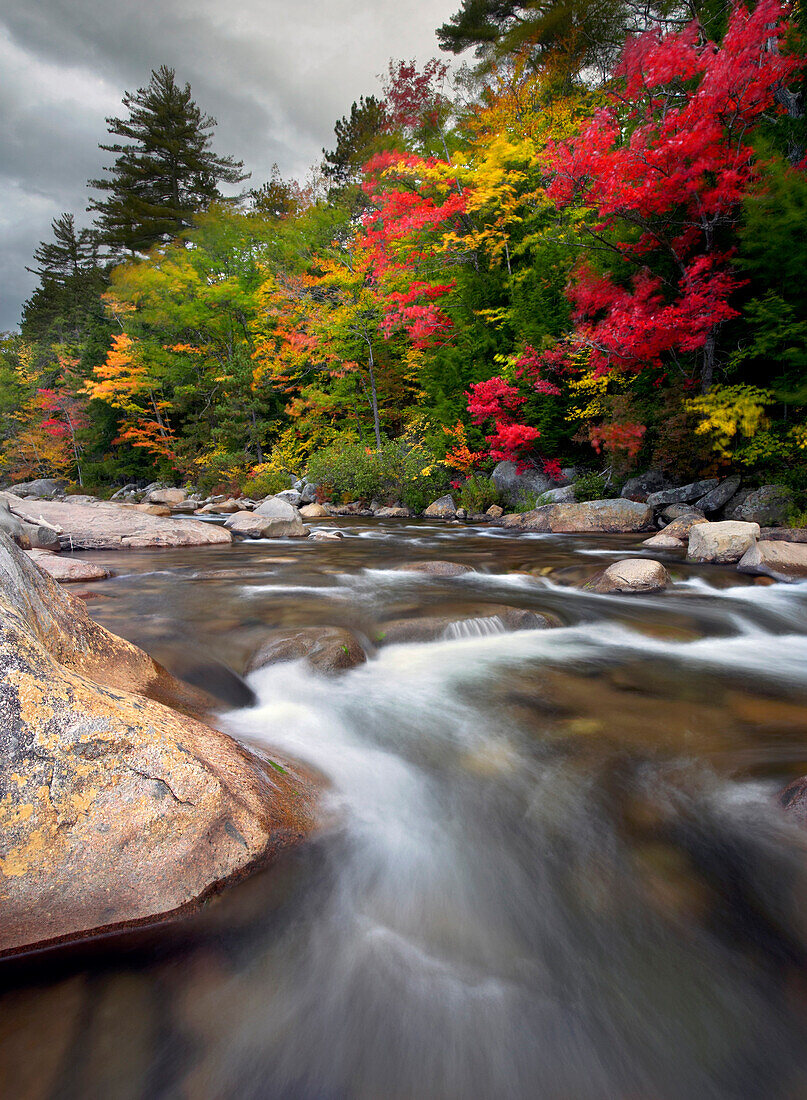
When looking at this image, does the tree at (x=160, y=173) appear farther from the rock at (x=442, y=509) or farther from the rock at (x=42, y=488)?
the rock at (x=442, y=509)

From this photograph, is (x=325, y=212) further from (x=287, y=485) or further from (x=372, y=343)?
(x=287, y=485)

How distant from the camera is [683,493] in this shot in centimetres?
989

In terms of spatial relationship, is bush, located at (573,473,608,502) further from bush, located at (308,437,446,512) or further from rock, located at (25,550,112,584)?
rock, located at (25,550,112,584)

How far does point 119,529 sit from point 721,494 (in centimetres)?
1208

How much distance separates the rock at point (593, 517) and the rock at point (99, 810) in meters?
9.52

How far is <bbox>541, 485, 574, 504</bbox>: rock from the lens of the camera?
1176 cm

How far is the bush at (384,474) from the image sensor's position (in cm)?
1525

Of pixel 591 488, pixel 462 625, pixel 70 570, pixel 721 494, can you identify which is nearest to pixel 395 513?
pixel 591 488

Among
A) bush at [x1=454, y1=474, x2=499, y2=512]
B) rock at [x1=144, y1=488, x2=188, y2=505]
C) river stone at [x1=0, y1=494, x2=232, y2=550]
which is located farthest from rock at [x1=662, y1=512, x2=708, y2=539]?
rock at [x1=144, y1=488, x2=188, y2=505]

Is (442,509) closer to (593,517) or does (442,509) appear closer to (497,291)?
(593,517)

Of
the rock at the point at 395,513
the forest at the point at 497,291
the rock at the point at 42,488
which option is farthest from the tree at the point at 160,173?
the rock at the point at 395,513

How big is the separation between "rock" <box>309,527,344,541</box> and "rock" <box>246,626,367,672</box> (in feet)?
23.5

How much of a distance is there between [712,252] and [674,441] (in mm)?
3314

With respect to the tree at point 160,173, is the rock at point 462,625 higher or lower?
lower
